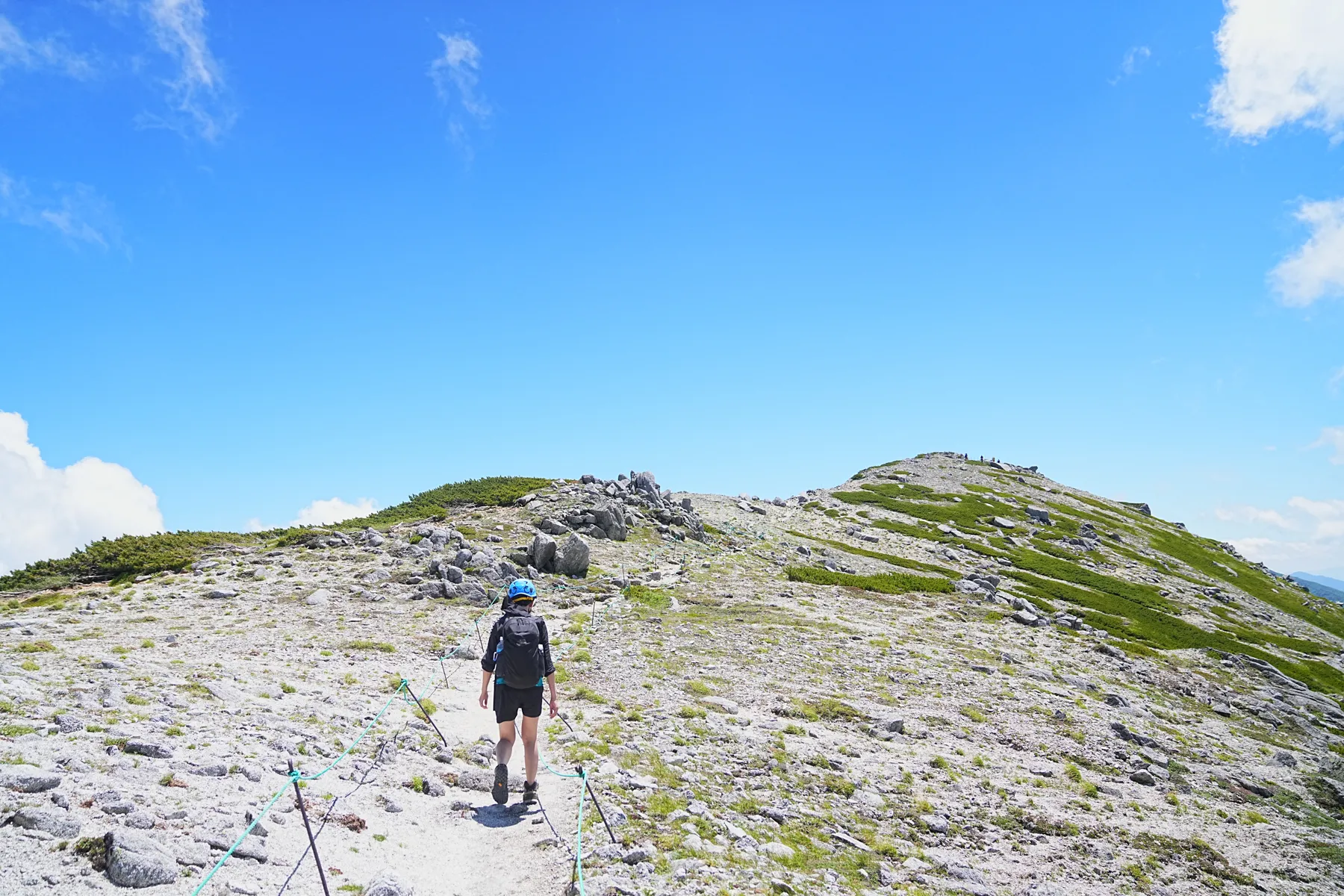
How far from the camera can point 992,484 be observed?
106 metres

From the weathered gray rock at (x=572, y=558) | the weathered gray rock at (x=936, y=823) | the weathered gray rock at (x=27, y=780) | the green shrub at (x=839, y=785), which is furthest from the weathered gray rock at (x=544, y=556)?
the weathered gray rock at (x=27, y=780)

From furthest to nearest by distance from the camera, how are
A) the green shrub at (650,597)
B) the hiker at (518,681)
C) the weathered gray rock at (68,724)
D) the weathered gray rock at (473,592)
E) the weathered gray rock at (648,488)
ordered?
the weathered gray rock at (648,488), the green shrub at (650,597), the weathered gray rock at (473,592), the hiker at (518,681), the weathered gray rock at (68,724)

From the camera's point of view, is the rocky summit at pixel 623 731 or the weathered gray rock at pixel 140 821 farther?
the rocky summit at pixel 623 731

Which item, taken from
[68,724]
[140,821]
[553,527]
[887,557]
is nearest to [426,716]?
[68,724]

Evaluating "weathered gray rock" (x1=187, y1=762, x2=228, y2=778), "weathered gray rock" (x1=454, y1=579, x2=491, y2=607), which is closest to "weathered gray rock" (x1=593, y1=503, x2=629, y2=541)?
"weathered gray rock" (x1=454, y1=579, x2=491, y2=607)

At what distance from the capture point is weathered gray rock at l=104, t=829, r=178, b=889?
23.8ft

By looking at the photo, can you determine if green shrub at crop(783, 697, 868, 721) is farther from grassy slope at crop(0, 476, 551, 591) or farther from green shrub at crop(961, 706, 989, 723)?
grassy slope at crop(0, 476, 551, 591)

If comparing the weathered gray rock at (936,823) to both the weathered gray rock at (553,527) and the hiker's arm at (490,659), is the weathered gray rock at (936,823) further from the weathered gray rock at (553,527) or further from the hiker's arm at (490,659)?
the weathered gray rock at (553,527)

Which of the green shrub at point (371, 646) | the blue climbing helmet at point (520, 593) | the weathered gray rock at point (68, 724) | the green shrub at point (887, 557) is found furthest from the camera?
the green shrub at point (887, 557)

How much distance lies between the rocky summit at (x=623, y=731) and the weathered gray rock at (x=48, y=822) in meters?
0.03

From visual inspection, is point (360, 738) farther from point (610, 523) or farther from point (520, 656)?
point (610, 523)

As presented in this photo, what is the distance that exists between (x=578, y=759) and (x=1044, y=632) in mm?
30468

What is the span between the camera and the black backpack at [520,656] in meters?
11.5

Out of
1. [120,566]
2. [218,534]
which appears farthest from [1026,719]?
[218,534]
